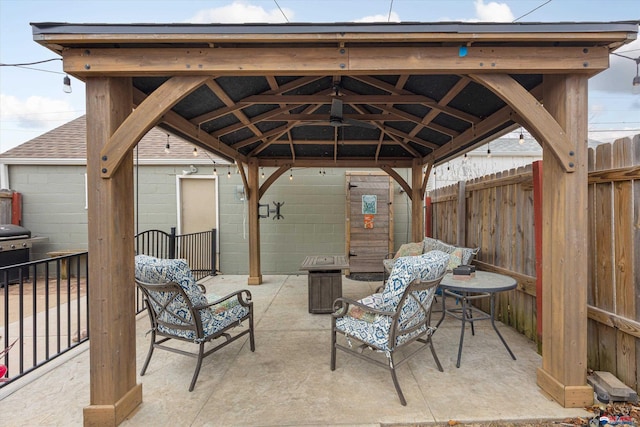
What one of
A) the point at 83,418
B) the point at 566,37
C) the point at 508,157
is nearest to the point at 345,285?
the point at 83,418

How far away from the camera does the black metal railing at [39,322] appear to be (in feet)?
7.45

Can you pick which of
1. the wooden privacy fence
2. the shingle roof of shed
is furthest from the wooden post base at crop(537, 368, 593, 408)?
the shingle roof of shed

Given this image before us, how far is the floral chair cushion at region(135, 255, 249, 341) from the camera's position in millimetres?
2258

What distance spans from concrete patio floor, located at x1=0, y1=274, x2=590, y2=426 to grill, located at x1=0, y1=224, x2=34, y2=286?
4776 mm

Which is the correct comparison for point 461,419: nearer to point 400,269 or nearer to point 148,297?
point 400,269

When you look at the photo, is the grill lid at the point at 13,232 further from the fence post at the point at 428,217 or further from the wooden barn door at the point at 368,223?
the fence post at the point at 428,217

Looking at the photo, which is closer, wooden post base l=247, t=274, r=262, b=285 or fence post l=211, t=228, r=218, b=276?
wooden post base l=247, t=274, r=262, b=285

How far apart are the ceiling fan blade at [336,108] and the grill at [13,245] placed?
6749mm

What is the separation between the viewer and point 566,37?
6.28 feet

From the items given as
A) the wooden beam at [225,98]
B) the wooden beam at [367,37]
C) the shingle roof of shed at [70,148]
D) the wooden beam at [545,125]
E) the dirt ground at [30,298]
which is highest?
the shingle roof of shed at [70,148]

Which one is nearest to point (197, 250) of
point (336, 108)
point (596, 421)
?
point (336, 108)

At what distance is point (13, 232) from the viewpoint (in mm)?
5871

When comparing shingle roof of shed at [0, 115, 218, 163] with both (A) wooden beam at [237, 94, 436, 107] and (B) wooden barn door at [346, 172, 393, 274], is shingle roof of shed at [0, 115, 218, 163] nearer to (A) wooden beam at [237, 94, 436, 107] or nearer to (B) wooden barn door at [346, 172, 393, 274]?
(B) wooden barn door at [346, 172, 393, 274]

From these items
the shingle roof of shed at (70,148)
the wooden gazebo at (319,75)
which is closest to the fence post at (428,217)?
the wooden gazebo at (319,75)
